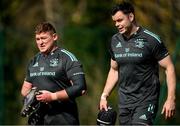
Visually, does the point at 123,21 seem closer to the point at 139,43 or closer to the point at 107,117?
the point at 139,43

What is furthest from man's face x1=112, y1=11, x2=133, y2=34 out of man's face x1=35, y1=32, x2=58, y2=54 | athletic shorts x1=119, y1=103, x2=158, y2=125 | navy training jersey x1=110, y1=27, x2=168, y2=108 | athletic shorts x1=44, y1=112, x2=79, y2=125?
athletic shorts x1=44, y1=112, x2=79, y2=125

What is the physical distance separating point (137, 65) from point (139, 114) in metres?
0.56

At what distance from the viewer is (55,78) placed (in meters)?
9.72

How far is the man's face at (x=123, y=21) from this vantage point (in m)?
9.51

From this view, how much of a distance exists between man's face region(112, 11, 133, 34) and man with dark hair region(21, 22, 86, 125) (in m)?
0.66

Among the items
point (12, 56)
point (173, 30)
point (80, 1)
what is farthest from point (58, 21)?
point (173, 30)

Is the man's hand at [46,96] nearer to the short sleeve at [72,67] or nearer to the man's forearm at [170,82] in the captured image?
the short sleeve at [72,67]

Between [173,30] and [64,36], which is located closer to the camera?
[173,30]

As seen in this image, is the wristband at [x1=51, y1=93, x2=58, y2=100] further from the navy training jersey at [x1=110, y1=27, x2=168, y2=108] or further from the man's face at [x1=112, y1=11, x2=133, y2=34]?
the man's face at [x1=112, y1=11, x2=133, y2=34]

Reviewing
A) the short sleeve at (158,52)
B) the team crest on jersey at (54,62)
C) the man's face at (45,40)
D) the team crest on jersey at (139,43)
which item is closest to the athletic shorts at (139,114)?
the short sleeve at (158,52)

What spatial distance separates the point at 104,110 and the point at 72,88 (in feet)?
1.59

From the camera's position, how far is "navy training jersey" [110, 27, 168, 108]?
9539 millimetres

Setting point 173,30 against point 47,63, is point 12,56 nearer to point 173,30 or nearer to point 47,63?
point 173,30

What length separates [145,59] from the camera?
375 inches
